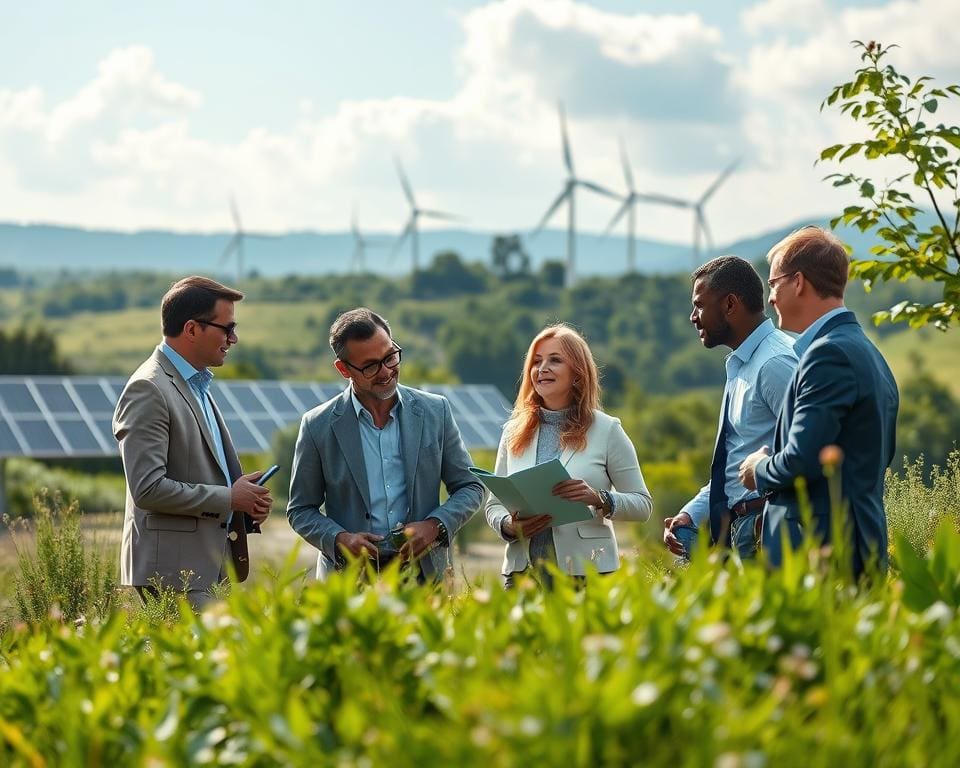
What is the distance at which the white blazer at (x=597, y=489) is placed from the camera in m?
6.06

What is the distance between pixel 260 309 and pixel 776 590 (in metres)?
110

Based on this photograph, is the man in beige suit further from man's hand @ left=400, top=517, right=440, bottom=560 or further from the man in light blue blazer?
man's hand @ left=400, top=517, right=440, bottom=560

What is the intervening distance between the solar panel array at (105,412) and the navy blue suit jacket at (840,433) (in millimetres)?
20335

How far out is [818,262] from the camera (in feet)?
16.4

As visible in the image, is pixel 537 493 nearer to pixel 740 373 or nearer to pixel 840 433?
pixel 740 373

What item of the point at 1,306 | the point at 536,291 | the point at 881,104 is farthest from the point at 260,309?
the point at 881,104

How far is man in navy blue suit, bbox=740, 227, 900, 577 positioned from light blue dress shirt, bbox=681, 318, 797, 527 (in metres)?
0.46

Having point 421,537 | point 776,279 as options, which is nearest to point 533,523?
point 421,537

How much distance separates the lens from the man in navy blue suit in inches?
183

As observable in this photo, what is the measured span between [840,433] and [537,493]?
56.8 inches

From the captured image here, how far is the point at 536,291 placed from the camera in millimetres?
113750

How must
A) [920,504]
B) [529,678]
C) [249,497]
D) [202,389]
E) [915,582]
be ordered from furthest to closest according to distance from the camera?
1. [920,504]
2. [202,389]
3. [249,497]
4. [915,582]
5. [529,678]

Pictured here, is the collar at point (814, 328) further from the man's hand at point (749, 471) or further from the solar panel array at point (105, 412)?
the solar panel array at point (105, 412)

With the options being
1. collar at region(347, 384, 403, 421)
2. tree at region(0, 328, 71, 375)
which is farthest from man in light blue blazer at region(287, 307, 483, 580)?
tree at region(0, 328, 71, 375)
